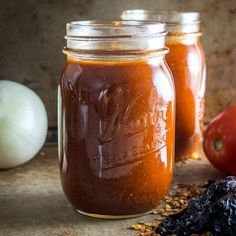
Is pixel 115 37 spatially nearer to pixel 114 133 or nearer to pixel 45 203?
pixel 114 133

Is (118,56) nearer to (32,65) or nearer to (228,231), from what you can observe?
(228,231)

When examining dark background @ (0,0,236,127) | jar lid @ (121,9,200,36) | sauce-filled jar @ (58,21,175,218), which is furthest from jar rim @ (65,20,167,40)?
dark background @ (0,0,236,127)

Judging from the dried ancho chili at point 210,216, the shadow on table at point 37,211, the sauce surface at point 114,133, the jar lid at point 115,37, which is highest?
the jar lid at point 115,37

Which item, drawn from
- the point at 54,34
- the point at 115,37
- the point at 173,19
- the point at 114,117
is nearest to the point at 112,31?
the point at 115,37

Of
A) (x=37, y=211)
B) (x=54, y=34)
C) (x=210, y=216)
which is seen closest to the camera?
(x=210, y=216)

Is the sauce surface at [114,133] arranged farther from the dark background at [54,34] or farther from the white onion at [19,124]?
the dark background at [54,34]

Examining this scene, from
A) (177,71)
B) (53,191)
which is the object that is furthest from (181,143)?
(53,191)

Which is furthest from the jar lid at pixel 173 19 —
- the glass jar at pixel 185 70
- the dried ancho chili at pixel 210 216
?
the dried ancho chili at pixel 210 216
